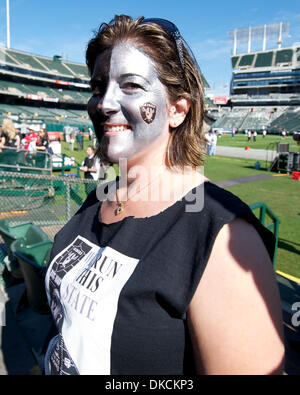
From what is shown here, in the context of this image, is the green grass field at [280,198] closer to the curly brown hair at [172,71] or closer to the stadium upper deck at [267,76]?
the curly brown hair at [172,71]

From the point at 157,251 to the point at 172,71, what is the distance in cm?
73

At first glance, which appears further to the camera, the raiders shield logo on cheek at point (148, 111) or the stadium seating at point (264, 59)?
the stadium seating at point (264, 59)

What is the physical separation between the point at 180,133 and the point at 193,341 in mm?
837

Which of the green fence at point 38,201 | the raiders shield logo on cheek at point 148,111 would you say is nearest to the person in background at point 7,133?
the green fence at point 38,201

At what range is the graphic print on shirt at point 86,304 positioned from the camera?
3.43 feet

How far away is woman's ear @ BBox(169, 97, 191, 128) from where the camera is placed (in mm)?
1301

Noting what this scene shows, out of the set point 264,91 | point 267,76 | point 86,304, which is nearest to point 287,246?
point 86,304

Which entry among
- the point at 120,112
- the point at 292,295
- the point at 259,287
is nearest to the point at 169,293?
the point at 259,287

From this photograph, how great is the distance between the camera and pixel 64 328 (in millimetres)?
1203

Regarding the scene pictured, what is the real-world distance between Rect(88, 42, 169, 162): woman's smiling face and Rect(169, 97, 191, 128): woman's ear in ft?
0.09

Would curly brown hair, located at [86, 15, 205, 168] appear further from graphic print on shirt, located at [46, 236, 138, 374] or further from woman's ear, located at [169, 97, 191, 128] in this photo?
graphic print on shirt, located at [46, 236, 138, 374]
